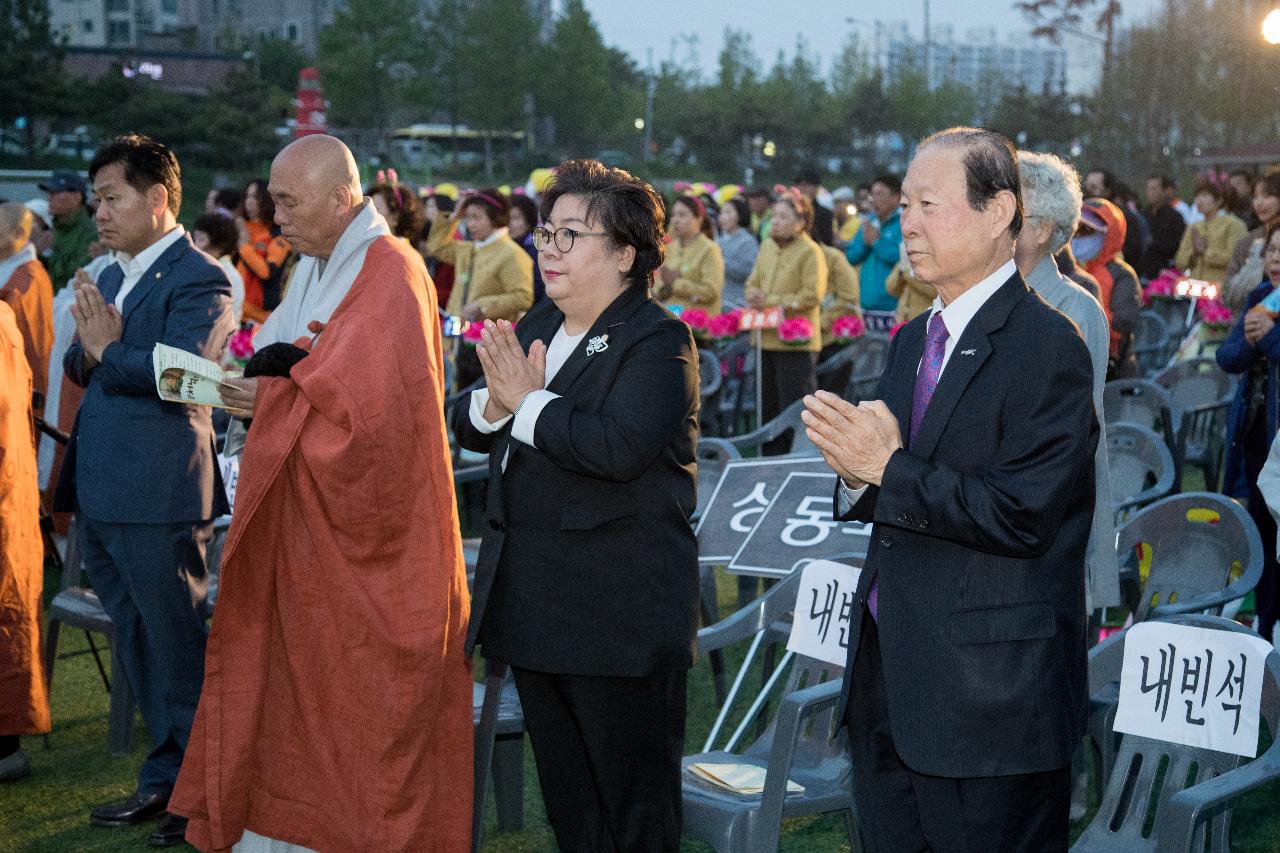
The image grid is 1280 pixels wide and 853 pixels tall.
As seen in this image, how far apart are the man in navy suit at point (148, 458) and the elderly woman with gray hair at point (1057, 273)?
2.51m

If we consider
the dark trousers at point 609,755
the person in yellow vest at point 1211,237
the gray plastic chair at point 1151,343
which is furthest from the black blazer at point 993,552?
the person in yellow vest at point 1211,237

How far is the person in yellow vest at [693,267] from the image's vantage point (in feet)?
34.9

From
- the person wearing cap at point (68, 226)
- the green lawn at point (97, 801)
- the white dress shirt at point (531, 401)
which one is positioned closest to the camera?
the white dress shirt at point (531, 401)

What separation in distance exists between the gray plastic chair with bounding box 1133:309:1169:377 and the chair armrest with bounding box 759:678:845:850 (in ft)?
27.6

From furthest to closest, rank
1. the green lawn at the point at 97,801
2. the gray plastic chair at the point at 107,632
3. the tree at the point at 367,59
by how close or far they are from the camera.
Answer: the tree at the point at 367,59, the gray plastic chair at the point at 107,632, the green lawn at the point at 97,801

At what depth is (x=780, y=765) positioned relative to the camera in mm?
3500

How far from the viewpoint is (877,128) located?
223ft

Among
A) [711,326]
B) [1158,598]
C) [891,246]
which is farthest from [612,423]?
[891,246]

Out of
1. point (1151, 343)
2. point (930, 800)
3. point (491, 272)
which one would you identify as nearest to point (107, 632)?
point (930, 800)

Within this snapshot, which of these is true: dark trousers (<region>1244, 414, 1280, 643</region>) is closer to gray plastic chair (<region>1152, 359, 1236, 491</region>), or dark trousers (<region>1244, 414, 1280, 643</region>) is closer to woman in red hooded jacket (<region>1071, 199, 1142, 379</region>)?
woman in red hooded jacket (<region>1071, 199, 1142, 379</region>)

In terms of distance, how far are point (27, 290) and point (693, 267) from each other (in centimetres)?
515

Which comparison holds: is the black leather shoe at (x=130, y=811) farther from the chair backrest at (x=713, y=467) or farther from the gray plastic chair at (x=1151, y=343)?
the gray plastic chair at (x=1151, y=343)

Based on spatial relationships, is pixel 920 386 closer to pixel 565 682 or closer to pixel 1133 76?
pixel 565 682

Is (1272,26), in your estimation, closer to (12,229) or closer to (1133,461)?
(1133,461)
